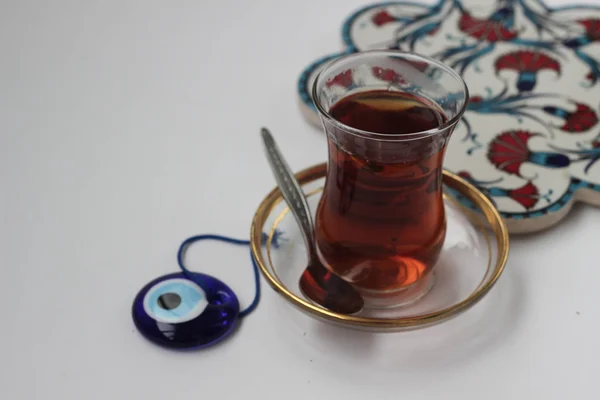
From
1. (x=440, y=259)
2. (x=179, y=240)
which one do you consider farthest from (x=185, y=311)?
(x=440, y=259)

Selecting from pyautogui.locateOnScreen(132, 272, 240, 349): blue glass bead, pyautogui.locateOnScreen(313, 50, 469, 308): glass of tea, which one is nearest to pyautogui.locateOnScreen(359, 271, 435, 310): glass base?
pyautogui.locateOnScreen(313, 50, 469, 308): glass of tea

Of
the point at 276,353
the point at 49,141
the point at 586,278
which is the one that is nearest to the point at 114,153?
the point at 49,141

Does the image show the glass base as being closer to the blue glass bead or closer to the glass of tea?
the glass of tea

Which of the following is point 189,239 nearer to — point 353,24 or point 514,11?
point 353,24

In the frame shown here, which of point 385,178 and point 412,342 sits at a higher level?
point 385,178

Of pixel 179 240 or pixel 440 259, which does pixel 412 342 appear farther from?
pixel 179 240

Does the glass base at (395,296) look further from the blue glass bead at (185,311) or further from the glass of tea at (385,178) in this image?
the blue glass bead at (185,311)

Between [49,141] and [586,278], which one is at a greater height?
[49,141]
